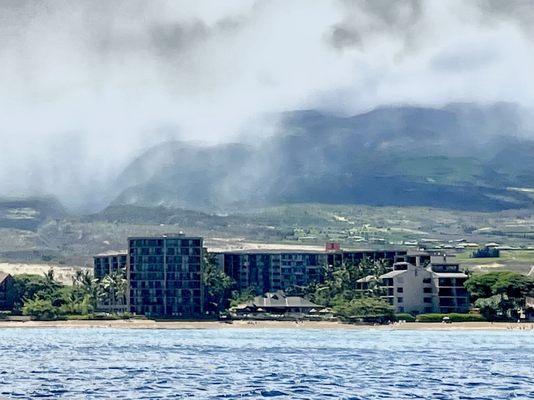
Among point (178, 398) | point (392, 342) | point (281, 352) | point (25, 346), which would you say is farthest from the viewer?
point (392, 342)

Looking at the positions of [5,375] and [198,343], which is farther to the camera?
[198,343]

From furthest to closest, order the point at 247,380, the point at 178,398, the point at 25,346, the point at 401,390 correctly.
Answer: the point at 25,346 → the point at 247,380 → the point at 401,390 → the point at 178,398

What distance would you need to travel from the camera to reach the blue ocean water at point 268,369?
91.6 metres

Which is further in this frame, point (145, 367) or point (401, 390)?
point (145, 367)

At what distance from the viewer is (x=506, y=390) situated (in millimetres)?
94500

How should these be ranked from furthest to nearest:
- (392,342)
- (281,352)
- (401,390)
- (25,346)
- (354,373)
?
(392,342), (25,346), (281,352), (354,373), (401,390)

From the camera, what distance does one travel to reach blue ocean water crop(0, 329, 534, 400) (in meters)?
91.6

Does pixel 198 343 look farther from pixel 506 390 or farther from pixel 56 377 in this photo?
pixel 506 390

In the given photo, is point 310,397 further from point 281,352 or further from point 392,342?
point 392,342

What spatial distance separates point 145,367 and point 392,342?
65824 millimetres

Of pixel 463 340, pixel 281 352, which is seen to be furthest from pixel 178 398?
pixel 463 340

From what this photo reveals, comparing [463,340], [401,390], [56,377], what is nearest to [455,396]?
[401,390]

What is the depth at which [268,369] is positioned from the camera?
115312 mm

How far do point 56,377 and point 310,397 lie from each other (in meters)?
22.9
